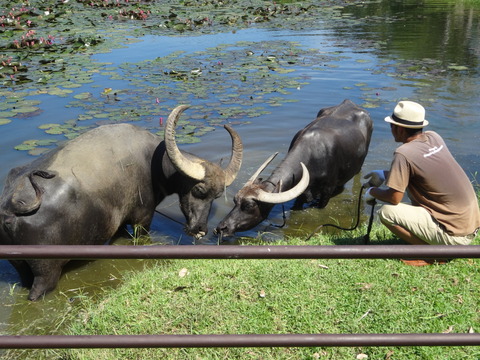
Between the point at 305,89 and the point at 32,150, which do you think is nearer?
the point at 32,150

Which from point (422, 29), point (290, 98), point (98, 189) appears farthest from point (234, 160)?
point (422, 29)

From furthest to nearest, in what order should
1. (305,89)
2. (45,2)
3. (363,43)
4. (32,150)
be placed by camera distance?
(45,2) → (363,43) → (305,89) → (32,150)

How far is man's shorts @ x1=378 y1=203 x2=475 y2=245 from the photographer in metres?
4.08

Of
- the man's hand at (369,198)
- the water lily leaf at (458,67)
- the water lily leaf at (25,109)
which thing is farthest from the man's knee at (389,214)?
the water lily leaf at (458,67)

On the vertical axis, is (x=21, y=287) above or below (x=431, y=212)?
below

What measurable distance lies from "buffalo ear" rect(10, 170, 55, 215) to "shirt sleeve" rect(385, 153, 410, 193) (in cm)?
281

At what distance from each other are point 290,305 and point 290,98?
6686 mm

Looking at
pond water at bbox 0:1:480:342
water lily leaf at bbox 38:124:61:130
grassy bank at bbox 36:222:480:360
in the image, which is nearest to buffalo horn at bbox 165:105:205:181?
pond water at bbox 0:1:480:342

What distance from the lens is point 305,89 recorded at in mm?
10344

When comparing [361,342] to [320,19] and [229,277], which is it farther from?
[320,19]

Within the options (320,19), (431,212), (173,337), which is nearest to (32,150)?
(431,212)

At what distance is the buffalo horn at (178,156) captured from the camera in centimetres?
461

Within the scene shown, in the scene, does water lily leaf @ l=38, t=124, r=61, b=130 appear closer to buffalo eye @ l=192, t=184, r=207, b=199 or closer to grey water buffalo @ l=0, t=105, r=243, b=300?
grey water buffalo @ l=0, t=105, r=243, b=300

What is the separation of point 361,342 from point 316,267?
2.19m
